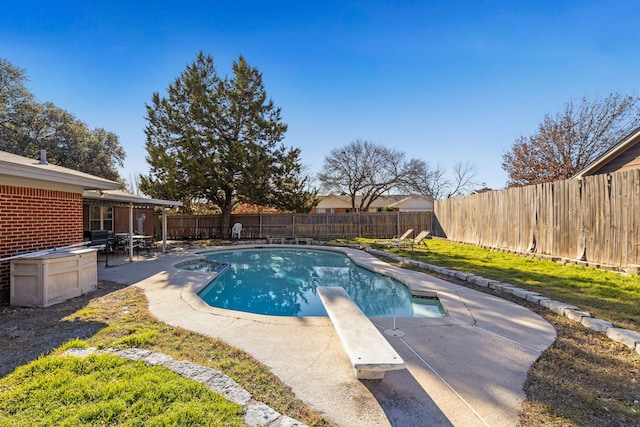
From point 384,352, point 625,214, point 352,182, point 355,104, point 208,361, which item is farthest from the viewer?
point 352,182

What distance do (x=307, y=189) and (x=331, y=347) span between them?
53.2ft

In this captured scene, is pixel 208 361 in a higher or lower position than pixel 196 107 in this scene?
lower

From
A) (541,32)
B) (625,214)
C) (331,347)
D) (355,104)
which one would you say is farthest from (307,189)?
(331,347)

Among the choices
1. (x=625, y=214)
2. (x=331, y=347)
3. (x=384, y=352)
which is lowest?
(x=331, y=347)

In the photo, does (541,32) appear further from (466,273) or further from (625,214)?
(466,273)

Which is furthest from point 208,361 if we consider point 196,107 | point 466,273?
point 196,107

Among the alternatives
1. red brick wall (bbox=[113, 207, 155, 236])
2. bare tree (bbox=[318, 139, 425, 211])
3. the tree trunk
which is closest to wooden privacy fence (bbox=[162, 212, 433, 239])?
the tree trunk

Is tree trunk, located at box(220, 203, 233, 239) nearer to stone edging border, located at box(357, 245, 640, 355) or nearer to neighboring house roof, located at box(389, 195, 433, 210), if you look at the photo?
stone edging border, located at box(357, 245, 640, 355)

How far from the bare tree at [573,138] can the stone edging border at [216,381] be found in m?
22.4

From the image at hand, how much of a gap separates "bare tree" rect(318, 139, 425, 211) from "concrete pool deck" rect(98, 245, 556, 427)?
2320 cm

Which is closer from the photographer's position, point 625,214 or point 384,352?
point 384,352

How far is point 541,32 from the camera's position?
9242 millimetres

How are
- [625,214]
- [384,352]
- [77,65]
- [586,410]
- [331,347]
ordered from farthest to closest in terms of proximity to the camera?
1. [77,65]
2. [625,214]
3. [331,347]
4. [384,352]
5. [586,410]

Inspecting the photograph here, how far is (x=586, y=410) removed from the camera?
7.79 ft
